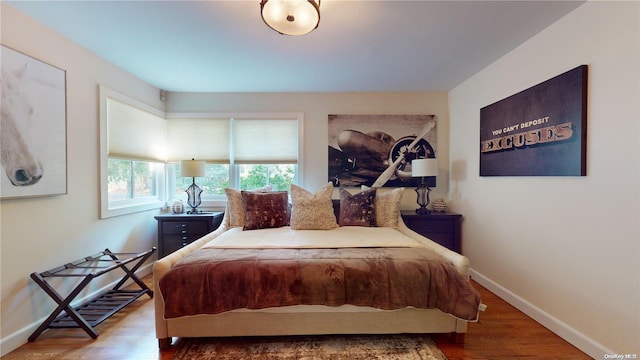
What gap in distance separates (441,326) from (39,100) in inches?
134

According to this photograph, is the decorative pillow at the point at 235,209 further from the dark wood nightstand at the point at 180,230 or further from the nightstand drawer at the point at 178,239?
the nightstand drawer at the point at 178,239

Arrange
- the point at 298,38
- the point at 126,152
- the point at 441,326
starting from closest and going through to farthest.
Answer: the point at 441,326 → the point at 298,38 → the point at 126,152

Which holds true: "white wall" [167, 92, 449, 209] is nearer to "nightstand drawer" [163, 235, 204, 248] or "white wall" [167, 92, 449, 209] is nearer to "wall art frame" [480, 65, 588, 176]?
"wall art frame" [480, 65, 588, 176]

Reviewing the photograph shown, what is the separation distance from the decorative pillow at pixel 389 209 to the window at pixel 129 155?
279cm

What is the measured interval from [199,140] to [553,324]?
13.7ft

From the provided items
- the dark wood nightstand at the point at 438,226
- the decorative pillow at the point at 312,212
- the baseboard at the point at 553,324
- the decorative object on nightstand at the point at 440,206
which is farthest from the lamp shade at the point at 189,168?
the baseboard at the point at 553,324

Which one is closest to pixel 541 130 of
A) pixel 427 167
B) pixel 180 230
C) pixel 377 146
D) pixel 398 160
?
pixel 427 167

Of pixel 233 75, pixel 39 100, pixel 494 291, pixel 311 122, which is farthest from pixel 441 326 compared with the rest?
pixel 39 100

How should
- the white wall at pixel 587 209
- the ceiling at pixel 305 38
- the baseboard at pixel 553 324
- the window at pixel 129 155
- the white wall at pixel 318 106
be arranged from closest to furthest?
the white wall at pixel 587 209 < the baseboard at pixel 553 324 < the ceiling at pixel 305 38 < the window at pixel 129 155 < the white wall at pixel 318 106

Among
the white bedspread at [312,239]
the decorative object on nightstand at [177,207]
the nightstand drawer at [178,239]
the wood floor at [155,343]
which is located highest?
the decorative object on nightstand at [177,207]

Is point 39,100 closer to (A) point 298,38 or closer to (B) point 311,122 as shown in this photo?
(A) point 298,38

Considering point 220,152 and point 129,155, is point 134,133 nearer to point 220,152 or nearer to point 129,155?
point 129,155

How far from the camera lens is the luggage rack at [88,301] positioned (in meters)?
1.83

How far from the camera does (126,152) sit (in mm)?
2852
